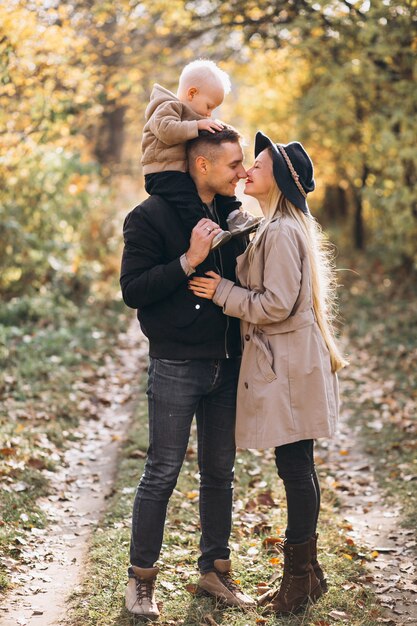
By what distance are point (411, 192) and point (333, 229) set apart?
258 inches

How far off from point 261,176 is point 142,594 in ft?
6.81

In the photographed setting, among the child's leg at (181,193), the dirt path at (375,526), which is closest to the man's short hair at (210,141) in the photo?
the child's leg at (181,193)

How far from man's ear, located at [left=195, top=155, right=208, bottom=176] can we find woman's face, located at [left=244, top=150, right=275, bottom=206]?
0.23m

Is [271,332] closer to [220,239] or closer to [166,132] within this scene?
[220,239]

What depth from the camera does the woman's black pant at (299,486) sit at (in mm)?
3674

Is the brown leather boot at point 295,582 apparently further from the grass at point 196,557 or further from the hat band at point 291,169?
the hat band at point 291,169

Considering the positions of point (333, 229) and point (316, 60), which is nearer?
point (316, 60)

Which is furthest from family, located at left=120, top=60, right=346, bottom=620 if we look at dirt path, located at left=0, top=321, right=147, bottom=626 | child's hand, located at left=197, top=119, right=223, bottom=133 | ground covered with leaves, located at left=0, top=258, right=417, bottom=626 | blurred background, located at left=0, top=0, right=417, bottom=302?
blurred background, located at left=0, top=0, right=417, bottom=302

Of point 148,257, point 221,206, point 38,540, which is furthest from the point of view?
point 38,540

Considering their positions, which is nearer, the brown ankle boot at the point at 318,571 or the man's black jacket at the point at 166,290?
the man's black jacket at the point at 166,290

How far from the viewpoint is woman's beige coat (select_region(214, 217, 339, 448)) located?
3521mm

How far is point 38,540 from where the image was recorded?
4.69 m

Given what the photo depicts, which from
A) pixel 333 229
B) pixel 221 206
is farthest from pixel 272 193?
pixel 333 229

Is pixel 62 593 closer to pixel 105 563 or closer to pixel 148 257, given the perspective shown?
pixel 105 563
